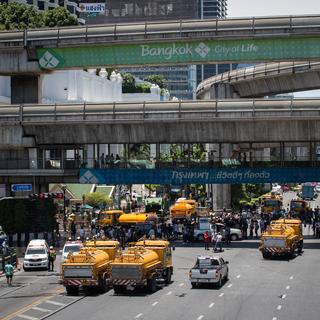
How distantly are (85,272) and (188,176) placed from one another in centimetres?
2455

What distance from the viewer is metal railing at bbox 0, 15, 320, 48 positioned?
60.8 m

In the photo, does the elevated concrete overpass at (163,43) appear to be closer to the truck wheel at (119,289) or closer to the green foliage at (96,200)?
the truck wheel at (119,289)

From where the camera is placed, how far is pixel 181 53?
62938 mm

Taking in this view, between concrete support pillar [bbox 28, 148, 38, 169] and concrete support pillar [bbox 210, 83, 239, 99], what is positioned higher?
concrete support pillar [bbox 210, 83, 239, 99]

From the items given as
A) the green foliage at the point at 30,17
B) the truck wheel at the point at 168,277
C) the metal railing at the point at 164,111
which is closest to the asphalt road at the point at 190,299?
the truck wheel at the point at 168,277

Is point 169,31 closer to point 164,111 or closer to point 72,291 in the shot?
point 164,111

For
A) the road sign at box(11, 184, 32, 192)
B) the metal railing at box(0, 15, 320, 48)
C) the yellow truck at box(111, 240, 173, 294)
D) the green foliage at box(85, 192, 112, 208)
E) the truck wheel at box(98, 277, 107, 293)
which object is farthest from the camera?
the green foliage at box(85, 192, 112, 208)

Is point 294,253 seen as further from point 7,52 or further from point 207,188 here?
→ point 207,188

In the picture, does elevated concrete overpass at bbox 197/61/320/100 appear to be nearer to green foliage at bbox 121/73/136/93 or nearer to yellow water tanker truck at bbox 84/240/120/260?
yellow water tanker truck at bbox 84/240/120/260

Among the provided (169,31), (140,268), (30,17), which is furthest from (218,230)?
(30,17)

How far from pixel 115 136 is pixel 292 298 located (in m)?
27.3

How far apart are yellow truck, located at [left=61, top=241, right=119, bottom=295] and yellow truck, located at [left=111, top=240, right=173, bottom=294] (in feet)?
2.72

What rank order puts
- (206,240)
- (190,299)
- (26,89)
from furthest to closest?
(26,89) < (206,240) < (190,299)

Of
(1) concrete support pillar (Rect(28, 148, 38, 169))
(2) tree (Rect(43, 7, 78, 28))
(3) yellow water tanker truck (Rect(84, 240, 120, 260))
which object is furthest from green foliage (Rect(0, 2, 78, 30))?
(3) yellow water tanker truck (Rect(84, 240, 120, 260))
